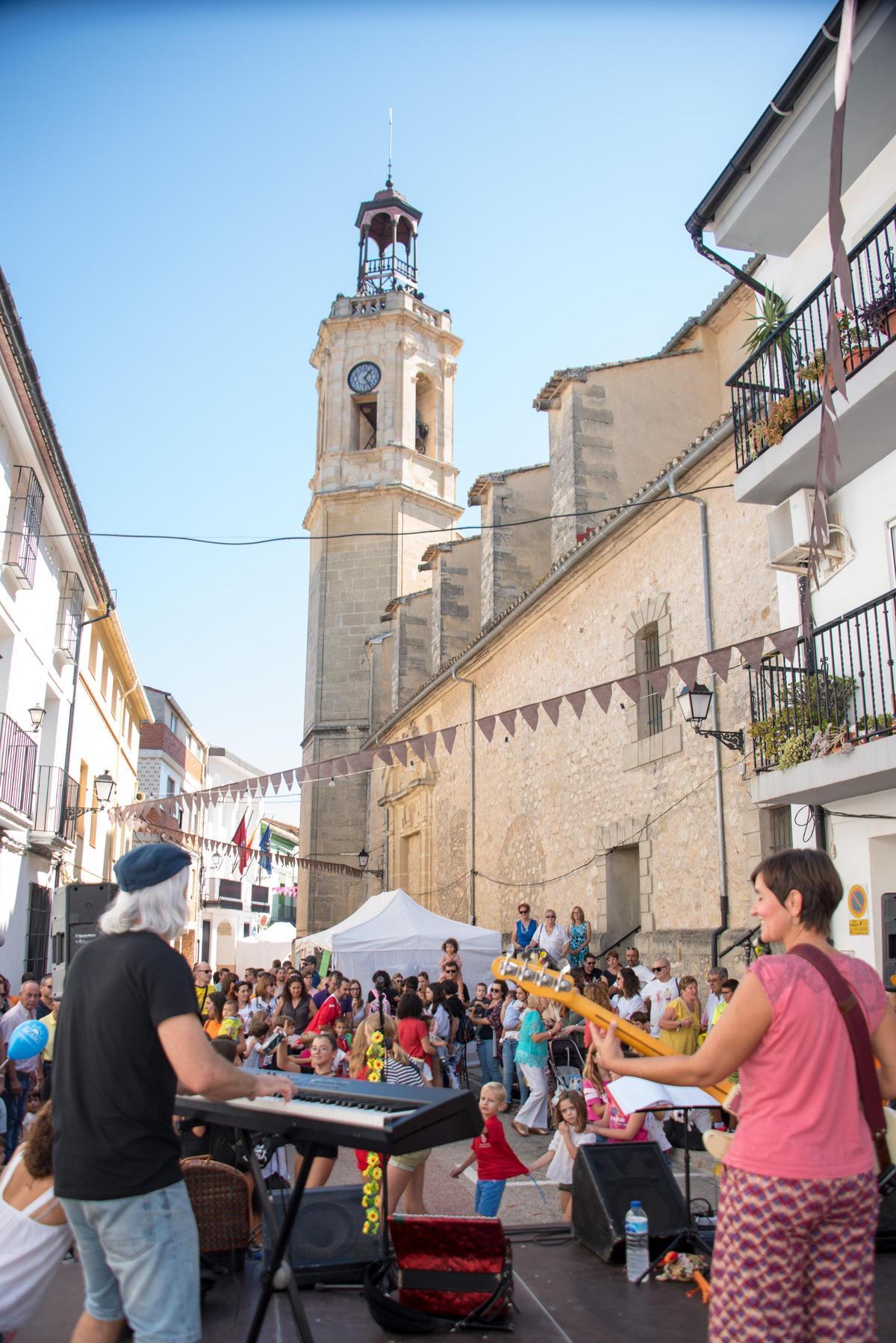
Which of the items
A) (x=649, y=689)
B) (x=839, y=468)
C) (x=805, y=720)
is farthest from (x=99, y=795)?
(x=839, y=468)

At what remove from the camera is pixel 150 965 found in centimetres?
263

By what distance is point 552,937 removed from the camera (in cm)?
1337

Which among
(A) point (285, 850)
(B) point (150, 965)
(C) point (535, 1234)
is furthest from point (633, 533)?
(A) point (285, 850)

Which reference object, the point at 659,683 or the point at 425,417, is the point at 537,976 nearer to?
the point at 659,683

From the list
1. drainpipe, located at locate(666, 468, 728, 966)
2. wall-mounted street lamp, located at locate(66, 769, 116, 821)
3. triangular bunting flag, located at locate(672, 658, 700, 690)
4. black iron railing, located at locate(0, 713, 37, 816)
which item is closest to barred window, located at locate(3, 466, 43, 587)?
black iron railing, located at locate(0, 713, 37, 816)

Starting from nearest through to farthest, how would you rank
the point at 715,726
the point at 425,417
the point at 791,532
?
the point at 791,532 → the point at 715,726 → the point at 425,417

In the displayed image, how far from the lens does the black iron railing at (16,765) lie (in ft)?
44.9

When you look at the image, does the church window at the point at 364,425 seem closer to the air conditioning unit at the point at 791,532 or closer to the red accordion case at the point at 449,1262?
the air conditioning unit at the point at 791,532

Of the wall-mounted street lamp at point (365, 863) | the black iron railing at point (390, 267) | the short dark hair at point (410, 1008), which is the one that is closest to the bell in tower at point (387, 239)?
the black iron railing at point (390, 267)

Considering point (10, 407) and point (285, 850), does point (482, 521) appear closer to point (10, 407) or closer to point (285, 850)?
point (10, 407)

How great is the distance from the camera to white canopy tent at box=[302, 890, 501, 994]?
49.8 feet

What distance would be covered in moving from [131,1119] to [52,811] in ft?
49.7

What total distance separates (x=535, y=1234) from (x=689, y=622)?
27.2ft

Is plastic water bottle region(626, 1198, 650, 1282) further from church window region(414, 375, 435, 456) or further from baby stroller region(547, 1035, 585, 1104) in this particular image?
church window region(414, 375, 435, 456)
